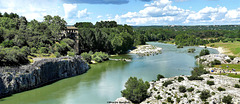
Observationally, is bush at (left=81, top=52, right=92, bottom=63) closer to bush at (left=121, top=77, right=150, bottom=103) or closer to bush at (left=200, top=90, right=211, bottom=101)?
bush at (left=121, top=77, right=150, bottom=103)

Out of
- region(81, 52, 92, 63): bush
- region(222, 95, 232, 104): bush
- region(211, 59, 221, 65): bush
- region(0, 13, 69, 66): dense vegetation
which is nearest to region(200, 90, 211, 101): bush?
region(222, 95, 232, 104): bush

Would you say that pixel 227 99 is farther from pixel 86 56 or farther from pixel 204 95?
pixel 86 56

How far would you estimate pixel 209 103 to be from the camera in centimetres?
3953

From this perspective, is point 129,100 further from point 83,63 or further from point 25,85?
point 83,63

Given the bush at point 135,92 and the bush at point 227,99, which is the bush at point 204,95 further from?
the bush at point 135,92

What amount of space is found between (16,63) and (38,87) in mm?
10771

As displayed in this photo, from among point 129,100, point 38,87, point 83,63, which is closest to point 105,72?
point 83,63

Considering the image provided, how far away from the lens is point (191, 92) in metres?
44.8

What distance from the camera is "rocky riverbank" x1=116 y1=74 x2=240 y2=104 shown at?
4119cm

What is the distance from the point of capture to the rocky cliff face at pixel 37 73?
48125 millimetres

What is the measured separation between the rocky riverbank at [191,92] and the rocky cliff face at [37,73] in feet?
83.8

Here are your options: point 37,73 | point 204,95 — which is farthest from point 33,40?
point 204,95

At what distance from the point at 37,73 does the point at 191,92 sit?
40262mm

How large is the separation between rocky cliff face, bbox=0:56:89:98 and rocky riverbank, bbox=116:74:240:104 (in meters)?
25.5
